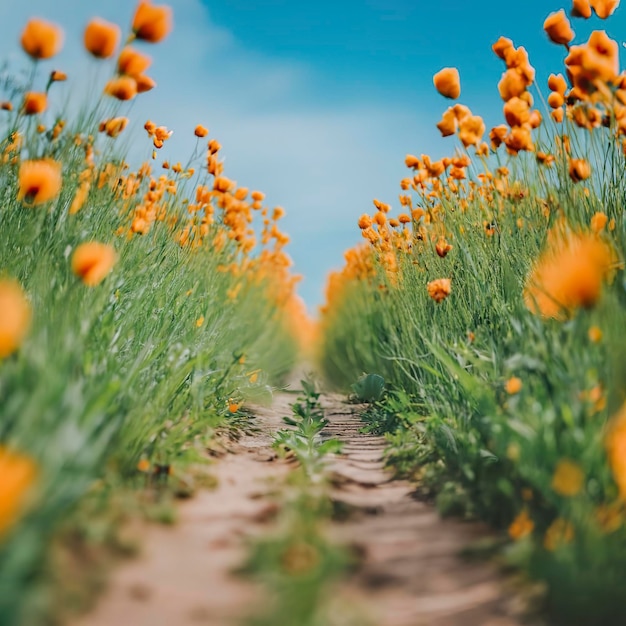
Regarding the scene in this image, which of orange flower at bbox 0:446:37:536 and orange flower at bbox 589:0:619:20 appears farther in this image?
orange flower at bbox 589:0:619:20

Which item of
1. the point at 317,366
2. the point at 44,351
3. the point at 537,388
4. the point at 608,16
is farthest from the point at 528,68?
the point at 317,366

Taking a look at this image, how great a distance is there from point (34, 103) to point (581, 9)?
86.3 inches

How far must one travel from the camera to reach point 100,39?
6.73 ft

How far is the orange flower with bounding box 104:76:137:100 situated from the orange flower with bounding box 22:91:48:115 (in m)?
0.27

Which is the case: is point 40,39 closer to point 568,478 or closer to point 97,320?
point 97,320

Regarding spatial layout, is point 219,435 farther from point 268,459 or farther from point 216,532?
point 216,532

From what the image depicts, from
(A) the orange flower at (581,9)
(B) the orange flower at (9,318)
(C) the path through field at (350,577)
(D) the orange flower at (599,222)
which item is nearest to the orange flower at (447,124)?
(A) the orange flower at (581,9)

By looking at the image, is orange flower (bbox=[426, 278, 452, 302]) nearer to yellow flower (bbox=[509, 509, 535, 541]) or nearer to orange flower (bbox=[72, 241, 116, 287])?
yellow flower (bbox=[509, 509, 535, 541])

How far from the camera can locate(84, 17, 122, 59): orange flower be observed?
2.04 metres

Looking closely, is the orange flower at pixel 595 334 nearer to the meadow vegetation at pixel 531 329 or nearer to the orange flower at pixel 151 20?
the meadow vegetation at pixel 531 329

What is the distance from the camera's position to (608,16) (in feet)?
8.61

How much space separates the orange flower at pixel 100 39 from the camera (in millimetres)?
2035

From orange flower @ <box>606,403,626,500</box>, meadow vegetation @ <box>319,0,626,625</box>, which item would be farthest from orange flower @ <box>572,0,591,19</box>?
orange flower @ <box>606,403,626,500</box>

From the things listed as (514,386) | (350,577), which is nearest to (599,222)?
(514,386)
